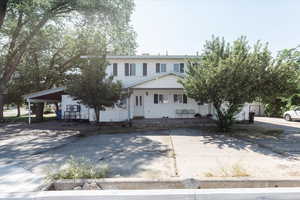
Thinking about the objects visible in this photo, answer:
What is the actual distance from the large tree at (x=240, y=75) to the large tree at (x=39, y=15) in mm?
11143

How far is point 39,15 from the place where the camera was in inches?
613

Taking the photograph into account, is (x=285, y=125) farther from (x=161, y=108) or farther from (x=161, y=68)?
(x=161, y=68)

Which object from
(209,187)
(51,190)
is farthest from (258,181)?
(51,190)

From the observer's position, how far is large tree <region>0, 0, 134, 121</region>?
576 inches

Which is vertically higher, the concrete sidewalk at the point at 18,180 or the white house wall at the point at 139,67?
the white house wall at the point at 139,67

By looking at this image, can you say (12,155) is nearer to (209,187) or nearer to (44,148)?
(44,148)

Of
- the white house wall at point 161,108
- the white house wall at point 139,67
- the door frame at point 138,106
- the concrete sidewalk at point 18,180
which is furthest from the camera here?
the white house wall at point 139,67

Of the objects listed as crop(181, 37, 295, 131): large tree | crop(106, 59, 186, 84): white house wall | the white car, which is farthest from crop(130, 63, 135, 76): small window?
the white car

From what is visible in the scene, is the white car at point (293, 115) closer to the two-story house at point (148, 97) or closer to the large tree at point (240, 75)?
the two-story house at point (148, 97)

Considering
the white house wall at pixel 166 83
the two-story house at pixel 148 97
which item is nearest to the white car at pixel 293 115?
the two-story house at pixel 148 97

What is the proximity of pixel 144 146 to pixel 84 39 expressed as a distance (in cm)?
1895

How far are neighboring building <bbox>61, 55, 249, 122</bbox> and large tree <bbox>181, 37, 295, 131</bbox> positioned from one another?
13.3 feet

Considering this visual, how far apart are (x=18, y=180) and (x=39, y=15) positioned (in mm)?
16782

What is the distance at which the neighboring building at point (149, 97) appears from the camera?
1412 centimetres
